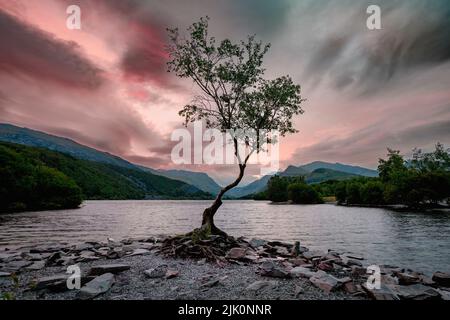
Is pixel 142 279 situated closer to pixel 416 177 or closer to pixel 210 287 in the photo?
pixel 210 287

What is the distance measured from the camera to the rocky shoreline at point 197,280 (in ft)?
39.1

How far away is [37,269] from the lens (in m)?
16.6

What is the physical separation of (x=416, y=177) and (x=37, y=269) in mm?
138311

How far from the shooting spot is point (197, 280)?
13953 mm

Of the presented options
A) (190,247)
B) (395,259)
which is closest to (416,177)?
(395,259)

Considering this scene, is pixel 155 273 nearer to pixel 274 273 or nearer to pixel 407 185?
pixel 274 273

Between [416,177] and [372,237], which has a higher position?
[416,177]

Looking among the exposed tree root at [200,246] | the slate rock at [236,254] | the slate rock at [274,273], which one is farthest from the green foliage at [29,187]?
the slate rock at [274,273]

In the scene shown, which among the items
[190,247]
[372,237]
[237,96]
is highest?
[237,96]

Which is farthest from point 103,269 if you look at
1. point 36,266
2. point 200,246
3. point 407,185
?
point 407,185

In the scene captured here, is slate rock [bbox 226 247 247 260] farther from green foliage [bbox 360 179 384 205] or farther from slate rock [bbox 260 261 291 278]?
green foliage [bbox 360 179 384 205]

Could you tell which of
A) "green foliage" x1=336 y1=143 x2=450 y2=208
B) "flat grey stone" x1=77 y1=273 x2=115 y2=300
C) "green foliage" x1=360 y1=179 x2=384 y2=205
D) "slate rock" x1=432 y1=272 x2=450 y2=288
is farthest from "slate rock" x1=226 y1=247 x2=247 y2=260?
"green foliage" x1=360 y1=179 x2=384 y2=205

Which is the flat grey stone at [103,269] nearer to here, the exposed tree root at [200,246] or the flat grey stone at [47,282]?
the flat grey stone at [47,282]

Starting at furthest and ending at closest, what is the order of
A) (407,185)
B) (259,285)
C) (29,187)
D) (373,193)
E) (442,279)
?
(373,193) → (407,185) → (29,187) → (442,279) → (259,285)
